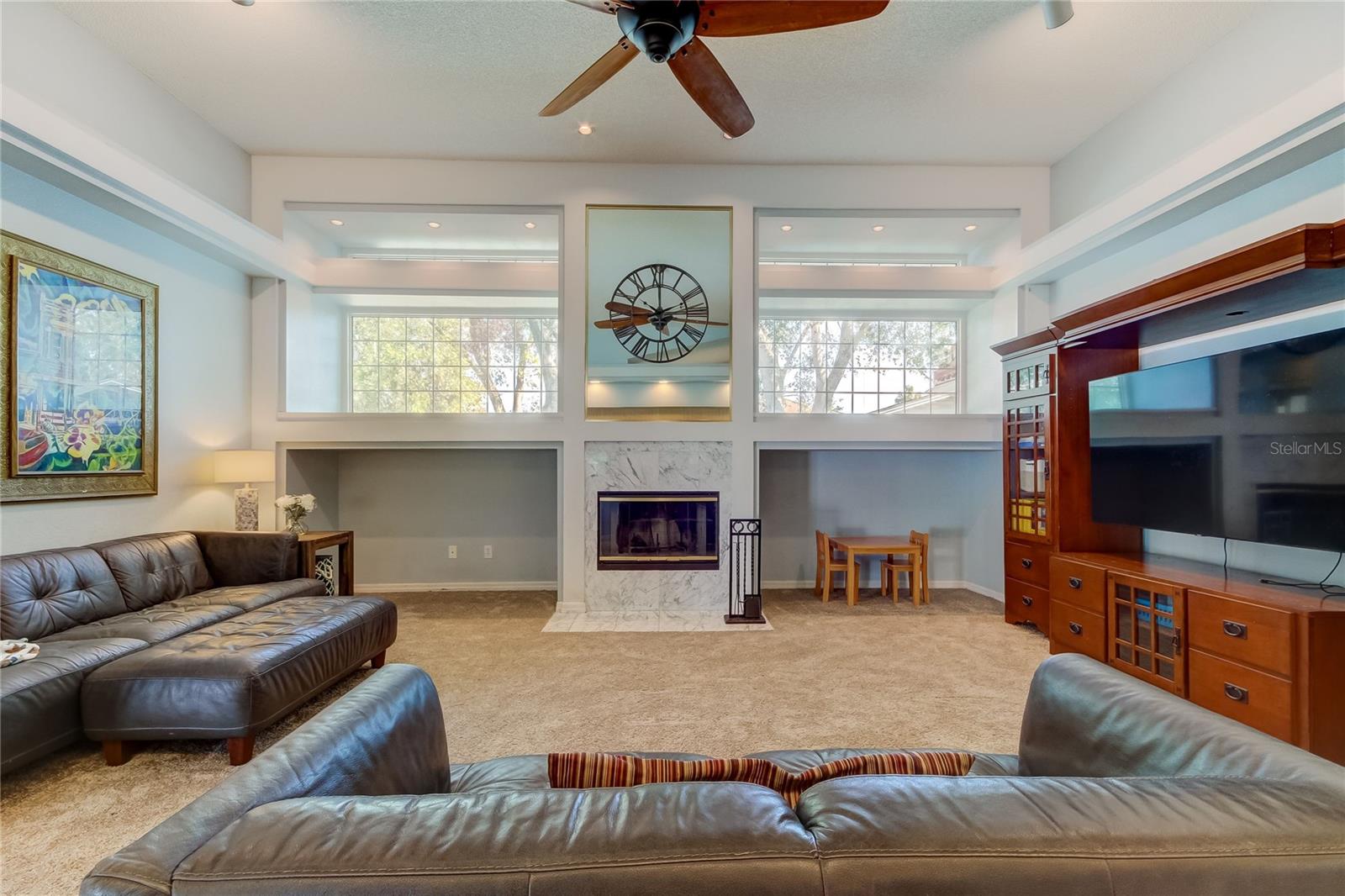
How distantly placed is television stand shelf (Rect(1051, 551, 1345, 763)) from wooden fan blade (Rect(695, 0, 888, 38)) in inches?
109

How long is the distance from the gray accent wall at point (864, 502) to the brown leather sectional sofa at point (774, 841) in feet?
15.7

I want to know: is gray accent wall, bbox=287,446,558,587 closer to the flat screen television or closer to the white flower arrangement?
the white flower arrangement

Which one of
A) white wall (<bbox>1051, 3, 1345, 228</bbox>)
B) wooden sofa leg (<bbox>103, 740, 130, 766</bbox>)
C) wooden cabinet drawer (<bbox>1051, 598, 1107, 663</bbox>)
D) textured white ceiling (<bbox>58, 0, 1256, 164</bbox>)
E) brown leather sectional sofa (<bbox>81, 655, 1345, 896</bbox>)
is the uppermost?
textured white ceiling (<bbox>58, 0, 1256, 164</bbox>)

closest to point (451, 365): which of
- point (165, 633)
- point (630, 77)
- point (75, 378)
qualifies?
point (75, 378)

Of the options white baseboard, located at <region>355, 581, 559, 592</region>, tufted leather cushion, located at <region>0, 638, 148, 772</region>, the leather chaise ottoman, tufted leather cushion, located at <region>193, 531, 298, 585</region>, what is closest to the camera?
tufted leather cushion, located at <region>0, 638, 148, 772</region>

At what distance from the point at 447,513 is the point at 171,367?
231 centimetres

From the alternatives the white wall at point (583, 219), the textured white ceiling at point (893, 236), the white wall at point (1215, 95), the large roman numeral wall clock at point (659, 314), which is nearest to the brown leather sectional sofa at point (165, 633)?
the white wall at point (583, 219)

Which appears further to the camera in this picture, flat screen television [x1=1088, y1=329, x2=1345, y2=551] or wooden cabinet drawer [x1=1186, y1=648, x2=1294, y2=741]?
flat screen television [x1=1088, y1=329, x2=1345, y2=551]

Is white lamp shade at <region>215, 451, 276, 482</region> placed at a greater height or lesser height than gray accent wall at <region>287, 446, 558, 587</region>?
greater

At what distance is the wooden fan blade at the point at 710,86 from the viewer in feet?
8.19

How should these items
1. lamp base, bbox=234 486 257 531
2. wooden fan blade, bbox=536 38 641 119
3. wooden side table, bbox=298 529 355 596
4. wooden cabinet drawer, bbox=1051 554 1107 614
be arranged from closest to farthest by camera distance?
wooden fan blade, bbox=536 38 641 119, wooden cabinet drawer, bbox=1051 554 1107 614, wooden side table, bbox=298 529 355 596, lamp base, bbox=234 486 257 531

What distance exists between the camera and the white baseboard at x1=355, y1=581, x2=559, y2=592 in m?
5.37

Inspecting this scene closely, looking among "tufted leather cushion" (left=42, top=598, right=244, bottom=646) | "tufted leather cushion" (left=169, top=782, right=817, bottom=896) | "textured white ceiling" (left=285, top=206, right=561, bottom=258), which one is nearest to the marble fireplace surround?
"textured white ceiling" (left=285, top=206, right=561, bottom=258)

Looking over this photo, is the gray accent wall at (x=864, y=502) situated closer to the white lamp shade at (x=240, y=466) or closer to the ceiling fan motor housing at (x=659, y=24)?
the ceiling fan motor housing at (x=659, y=24)
